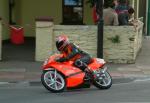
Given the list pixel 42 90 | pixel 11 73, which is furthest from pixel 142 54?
pixel 42 90

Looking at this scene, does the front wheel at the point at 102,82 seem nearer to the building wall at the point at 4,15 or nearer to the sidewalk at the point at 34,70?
the sidewalk at the point at 34,70

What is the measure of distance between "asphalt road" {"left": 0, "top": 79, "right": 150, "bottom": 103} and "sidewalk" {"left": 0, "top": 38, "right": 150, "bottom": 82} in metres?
0.80

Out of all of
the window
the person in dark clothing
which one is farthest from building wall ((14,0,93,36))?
the person in dark clothing

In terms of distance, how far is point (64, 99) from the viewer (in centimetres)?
1188

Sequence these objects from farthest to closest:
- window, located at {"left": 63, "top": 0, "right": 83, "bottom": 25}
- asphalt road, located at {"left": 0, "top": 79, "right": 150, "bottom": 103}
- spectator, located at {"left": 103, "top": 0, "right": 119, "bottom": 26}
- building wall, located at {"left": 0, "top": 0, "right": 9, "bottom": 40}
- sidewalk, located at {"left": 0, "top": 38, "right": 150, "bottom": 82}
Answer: window, located at {"left": 63, "top": 0, "right": 83, "bottom": 25}, building wall, located at {"left": 0, "top": 0, "right": 9, "bottom": 40}, spectator, located at {"left": 103, "top": 0, "right": 119, "bottom": 26}, sidewalk, located at {"left": 0, "top": 38, "right": 150, "bottom": 82}, asphalt road, located at {"left": 0, "top": 79, "right": 150, "bottom": 103}

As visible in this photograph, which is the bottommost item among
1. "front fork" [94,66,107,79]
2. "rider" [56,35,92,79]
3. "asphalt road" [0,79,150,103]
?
"asphalt road" [0,79,150,103]

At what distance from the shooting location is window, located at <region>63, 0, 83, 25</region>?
77.9 ft

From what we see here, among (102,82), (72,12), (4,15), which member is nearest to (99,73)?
(102,82)

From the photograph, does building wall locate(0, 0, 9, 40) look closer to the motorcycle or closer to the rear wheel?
the motorcycle

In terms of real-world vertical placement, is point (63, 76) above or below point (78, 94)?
above

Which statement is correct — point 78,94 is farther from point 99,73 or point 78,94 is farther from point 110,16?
point 110,16

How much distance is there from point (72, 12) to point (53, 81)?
36.7ft

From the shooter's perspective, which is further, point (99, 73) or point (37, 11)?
point (37, 11)

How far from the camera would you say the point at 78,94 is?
12664mm
